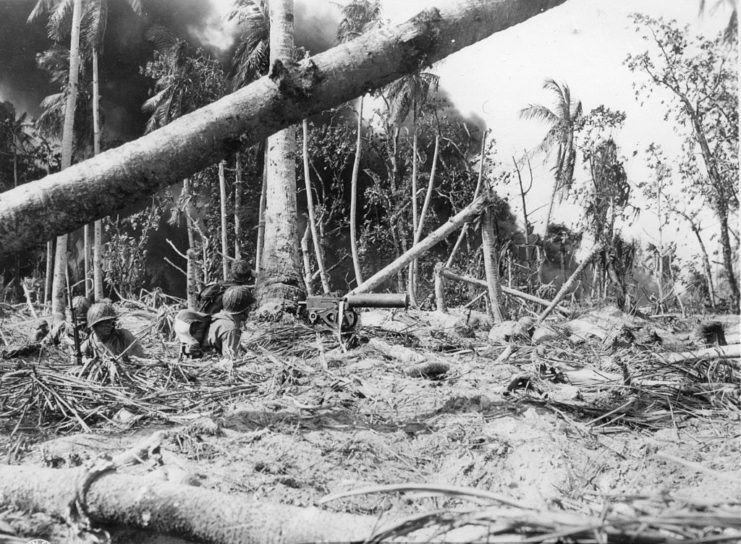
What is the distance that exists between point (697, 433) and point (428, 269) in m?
21.8

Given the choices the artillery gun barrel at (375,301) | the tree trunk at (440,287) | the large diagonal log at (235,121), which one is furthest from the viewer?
the tree trunk at (440,287)

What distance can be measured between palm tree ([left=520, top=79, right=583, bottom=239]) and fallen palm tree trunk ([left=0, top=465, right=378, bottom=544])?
15269 millimetres

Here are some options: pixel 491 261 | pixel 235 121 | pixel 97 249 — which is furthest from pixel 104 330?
pixel 97 249

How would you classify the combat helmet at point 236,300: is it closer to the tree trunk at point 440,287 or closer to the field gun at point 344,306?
the field gun at point 344,306

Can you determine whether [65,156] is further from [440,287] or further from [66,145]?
[440,287]

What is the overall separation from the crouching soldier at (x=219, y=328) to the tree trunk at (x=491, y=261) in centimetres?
292

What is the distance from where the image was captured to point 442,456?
256 cm

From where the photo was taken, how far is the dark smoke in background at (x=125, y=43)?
1766 cm

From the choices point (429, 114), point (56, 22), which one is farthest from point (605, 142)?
point (56, 22)

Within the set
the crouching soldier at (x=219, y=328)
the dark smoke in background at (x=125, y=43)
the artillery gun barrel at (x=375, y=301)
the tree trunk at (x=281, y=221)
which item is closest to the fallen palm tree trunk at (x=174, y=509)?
the crouching soldier at (x=219, y=328)

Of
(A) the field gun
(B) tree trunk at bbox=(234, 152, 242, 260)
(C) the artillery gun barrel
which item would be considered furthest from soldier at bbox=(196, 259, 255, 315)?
(B) tree trunk at bbox=(234, 152, 242, 260)

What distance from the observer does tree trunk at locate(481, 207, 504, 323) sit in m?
6.66

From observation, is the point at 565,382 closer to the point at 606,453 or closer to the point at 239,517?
the point at 606,453

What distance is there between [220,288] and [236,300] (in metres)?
0.80
